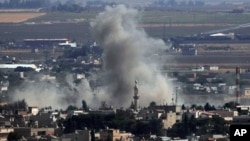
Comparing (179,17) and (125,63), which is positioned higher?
(125,63)

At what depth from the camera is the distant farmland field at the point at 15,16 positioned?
112188 mm

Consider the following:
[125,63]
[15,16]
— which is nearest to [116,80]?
[125,63]

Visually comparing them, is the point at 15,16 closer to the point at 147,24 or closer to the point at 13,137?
the point at 147,24

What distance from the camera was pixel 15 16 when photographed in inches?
4545

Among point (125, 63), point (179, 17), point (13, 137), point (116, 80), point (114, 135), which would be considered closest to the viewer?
point (13, 137)

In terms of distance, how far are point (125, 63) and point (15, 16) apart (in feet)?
218

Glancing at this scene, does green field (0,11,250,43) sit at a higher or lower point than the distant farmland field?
lower

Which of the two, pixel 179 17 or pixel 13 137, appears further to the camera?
pixel 179 17

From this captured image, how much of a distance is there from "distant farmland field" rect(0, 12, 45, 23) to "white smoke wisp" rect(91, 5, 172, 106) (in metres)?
54.8

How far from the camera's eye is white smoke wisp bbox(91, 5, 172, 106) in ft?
156

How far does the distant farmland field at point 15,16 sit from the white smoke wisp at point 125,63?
2158 inches

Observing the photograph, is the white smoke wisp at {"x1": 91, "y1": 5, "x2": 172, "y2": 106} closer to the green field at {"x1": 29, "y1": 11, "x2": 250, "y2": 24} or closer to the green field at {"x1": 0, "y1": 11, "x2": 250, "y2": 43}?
the green field at {"x1": 0, "y1": 11, "x2": 250, "y2": 43}

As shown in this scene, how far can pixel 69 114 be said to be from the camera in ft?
138

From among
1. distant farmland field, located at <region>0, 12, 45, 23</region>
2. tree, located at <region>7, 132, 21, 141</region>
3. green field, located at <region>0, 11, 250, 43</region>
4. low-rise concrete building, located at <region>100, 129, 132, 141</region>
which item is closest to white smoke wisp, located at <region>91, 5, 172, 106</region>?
low-rise concrete building, located at <region>100, 129, 132, 141</region>
